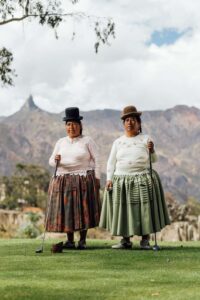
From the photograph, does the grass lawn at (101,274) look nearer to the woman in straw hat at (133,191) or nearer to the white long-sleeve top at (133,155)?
the woman in straw hat at (133,191)

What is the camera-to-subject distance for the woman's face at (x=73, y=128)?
1104cm

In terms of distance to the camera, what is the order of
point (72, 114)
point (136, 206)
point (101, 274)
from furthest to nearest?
1. point (72, 114)
2. point (136, 206)
3. point (101, 274)

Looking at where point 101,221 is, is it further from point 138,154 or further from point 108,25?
point 108,25

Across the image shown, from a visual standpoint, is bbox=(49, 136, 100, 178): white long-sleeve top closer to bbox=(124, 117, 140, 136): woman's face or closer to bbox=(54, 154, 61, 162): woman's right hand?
bbox=(54, 154, 61, 162): woman's right hand

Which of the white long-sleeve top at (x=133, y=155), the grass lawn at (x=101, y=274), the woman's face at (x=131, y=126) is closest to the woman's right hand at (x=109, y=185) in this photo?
the white long-sleeve top at (x=133, y=155)

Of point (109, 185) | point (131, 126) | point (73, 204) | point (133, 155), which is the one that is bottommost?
point (73, 204)

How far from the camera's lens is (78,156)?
11023mm

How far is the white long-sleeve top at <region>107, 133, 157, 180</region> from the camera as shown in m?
10.6

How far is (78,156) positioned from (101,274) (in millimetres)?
3681

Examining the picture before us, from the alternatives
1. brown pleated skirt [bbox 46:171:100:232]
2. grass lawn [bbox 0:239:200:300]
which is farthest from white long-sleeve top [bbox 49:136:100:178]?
grass lawn [bbox 0:239:200:300]

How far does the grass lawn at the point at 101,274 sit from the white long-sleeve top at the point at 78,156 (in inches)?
52.9

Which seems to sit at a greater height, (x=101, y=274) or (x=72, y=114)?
(x=72, y=114)

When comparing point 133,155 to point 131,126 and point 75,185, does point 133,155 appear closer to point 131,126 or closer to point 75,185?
point 131,126

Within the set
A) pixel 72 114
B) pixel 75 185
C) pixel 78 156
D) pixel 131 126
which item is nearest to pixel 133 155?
pixel 131 126
